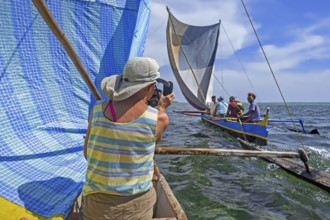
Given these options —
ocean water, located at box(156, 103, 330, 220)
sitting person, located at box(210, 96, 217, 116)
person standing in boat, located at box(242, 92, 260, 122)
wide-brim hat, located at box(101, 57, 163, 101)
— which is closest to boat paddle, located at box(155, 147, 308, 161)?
ocean water, located at box(156, 103, 330, 220)

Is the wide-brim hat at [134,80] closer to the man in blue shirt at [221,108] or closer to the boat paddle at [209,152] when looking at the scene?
the boat paddle at [209,152]

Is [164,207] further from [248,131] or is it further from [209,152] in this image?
[248,131]

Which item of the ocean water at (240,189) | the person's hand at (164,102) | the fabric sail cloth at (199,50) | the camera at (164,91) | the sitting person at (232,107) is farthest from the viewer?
the fabric sail cloth at (199,50)

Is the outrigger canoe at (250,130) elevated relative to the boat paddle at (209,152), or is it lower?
lower

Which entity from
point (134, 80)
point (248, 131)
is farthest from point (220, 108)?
point (134, 80)

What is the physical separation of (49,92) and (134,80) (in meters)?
3.07

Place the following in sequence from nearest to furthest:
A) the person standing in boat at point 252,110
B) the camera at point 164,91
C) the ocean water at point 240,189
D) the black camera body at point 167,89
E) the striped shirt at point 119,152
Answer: the striped shirt at point 119,152
the camera at point 164,91
the black camera body at point 167,89
the ocean water at point 240,189
the person standing in boat at point 252,110

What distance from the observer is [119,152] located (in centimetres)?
195

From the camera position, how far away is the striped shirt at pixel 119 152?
193 centimetres

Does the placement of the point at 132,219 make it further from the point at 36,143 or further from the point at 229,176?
the point at 229,176

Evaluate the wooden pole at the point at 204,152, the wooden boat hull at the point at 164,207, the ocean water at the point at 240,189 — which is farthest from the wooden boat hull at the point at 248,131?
the wooden boat hull at the point at 164,207

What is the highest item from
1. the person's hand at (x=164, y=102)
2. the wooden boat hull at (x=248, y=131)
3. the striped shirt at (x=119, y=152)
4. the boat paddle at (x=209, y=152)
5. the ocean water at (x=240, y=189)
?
the person's hand at (x=164, y=102)

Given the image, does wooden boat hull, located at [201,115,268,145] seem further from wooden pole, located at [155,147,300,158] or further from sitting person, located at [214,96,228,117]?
wooden pole, located at [155,147,300,158]

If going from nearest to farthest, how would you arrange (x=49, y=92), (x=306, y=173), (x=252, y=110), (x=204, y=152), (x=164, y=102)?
(x=164, y=102)
(x=204, y=152)
(x=49, y=92)
(x=306, y=173)
(x=252, y=110)
